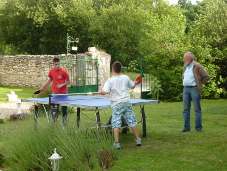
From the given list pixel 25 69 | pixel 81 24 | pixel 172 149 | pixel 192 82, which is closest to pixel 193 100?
pixel 192 82

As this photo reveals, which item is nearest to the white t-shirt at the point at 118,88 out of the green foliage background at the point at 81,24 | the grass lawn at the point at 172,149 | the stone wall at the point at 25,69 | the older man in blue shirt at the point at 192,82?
the grass lawn at the point at 172,149

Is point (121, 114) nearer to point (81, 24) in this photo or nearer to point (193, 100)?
point (193, 100)

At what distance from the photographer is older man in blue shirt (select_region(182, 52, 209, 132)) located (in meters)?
10.7

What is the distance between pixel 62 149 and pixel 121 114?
2036mm

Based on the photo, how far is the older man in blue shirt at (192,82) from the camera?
10.7m

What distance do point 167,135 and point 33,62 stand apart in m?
21.4

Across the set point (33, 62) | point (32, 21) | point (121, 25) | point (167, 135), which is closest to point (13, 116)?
point (167, 135)

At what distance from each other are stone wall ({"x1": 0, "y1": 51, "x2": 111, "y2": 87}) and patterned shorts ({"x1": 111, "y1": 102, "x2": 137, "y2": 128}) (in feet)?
60.6

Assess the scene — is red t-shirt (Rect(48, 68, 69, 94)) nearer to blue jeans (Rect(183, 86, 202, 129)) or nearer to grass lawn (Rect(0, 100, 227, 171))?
grass lawn (Rect(0, 100, 227, 171))

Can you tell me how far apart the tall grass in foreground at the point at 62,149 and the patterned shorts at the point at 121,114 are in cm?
107

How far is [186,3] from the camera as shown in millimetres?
77625

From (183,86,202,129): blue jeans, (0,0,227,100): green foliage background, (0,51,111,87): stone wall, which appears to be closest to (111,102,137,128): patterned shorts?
(183,86,202,129): blue jeans

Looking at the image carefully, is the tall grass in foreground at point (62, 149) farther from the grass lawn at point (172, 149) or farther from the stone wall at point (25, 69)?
the stone wall at point (25, 69)

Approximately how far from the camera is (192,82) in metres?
10.8
